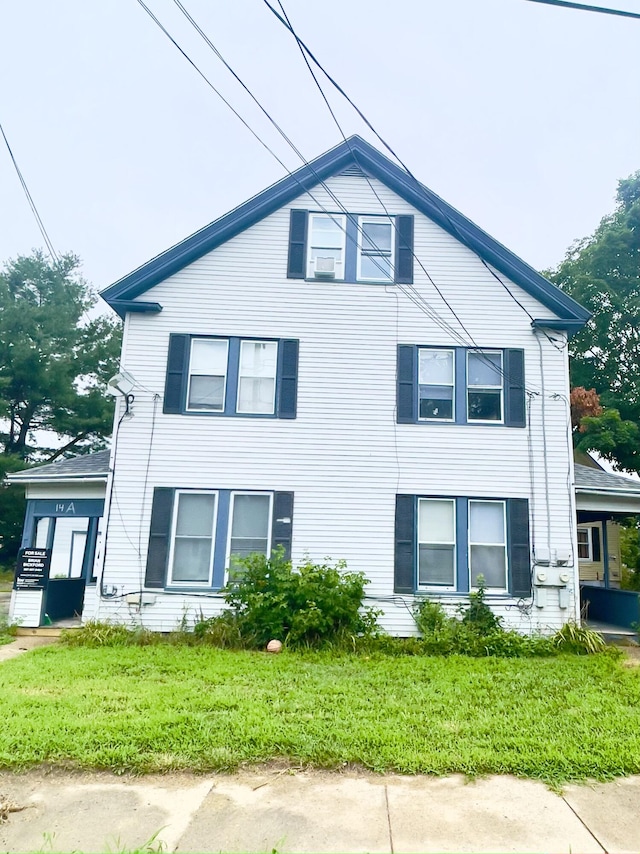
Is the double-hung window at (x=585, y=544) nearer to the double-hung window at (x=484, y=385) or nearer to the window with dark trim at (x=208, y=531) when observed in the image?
the double-hung window at (x=484, y=385)

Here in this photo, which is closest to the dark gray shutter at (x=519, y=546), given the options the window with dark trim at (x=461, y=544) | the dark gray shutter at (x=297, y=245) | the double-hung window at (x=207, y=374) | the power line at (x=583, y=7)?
the window with dark trim at (x=461, y=544)

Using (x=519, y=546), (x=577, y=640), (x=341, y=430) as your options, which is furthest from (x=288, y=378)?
(x=577, y=640)

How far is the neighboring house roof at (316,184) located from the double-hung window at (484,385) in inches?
51.0

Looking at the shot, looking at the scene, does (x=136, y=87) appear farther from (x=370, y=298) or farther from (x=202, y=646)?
(x=202, y=646)

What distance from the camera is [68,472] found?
1098cm

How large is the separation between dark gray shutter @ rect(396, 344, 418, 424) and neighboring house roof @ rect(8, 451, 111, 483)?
5.56 meters

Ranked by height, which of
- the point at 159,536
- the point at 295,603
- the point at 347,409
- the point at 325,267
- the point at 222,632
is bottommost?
the point at 222,632

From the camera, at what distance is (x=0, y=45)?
666cm

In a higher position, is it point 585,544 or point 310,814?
point 585,544

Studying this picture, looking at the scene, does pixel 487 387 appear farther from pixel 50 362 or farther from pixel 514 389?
pixel 50 362

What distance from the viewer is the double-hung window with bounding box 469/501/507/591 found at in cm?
964

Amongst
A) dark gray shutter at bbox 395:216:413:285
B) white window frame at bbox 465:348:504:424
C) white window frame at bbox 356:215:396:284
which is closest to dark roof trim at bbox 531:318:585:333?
white window frame at bbox 465:348:504:424

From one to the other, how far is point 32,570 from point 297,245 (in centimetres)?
790

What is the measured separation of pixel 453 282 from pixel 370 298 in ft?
5.35
